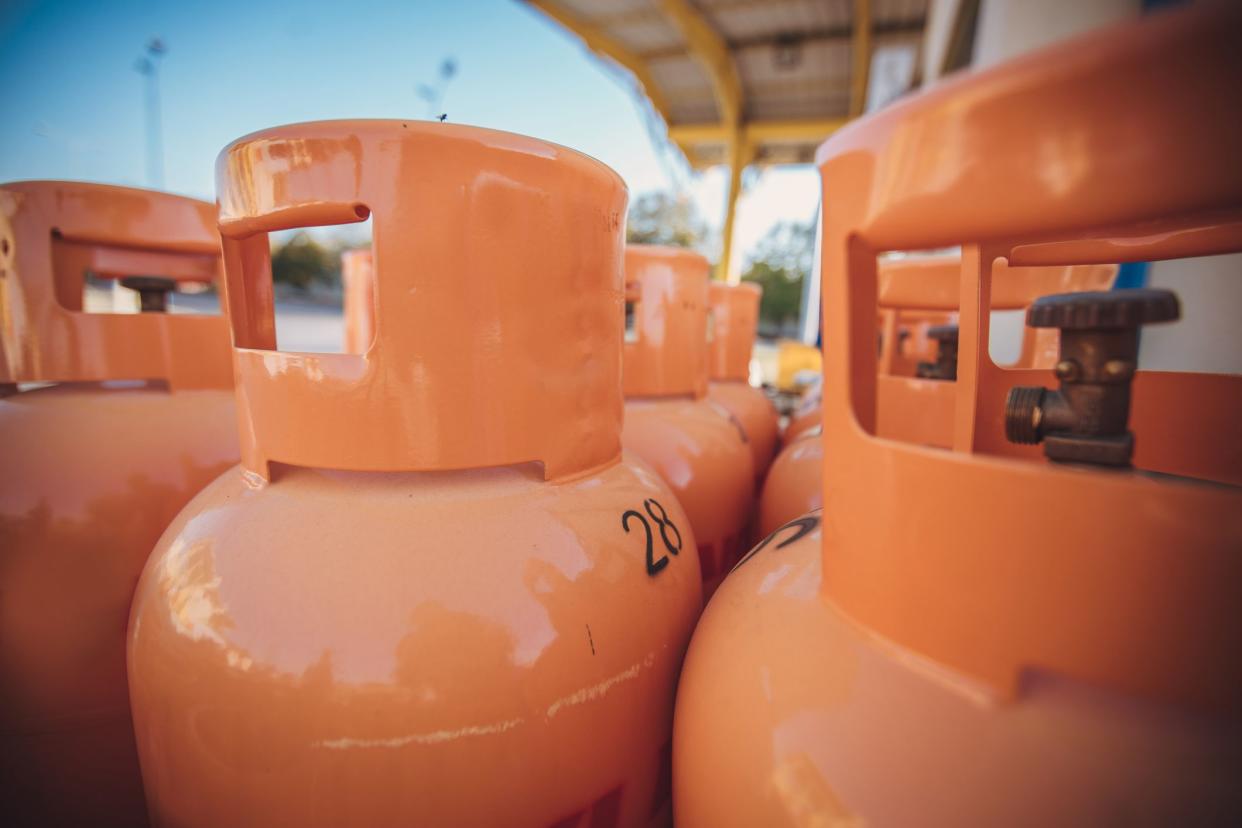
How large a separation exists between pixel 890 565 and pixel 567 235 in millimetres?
502

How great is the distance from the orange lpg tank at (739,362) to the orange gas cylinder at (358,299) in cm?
121

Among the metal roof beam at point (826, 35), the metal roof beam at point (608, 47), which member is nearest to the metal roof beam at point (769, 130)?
the metal roof beam at point (608, 47)

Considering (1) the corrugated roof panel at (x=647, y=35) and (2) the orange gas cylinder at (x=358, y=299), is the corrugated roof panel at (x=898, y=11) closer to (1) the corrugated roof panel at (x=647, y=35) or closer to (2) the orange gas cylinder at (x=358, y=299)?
(1) the corrugated roof panel at (x=647, y=35)

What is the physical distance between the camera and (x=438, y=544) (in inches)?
26.0

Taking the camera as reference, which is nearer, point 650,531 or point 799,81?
point 650,531

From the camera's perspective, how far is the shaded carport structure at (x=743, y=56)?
5625mm

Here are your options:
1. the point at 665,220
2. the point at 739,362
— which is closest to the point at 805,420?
the point at 739,362

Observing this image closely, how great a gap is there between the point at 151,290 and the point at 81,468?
0.42m

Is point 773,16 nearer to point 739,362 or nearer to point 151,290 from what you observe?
point 739,362

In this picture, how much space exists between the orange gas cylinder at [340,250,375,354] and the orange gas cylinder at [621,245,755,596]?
36.7 inches

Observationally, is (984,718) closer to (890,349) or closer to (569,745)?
(569,745)

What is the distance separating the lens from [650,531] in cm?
82

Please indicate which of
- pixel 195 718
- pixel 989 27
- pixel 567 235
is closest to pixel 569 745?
pixel 195 718

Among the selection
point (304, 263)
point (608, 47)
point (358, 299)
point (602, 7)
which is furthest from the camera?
point (304, 263)
